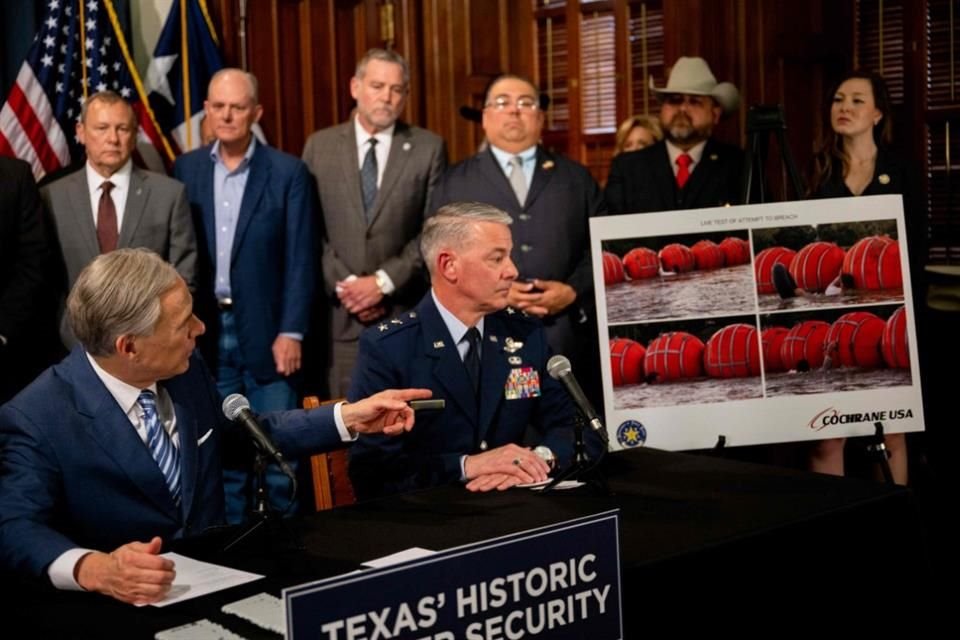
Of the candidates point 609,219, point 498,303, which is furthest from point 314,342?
point 498,303

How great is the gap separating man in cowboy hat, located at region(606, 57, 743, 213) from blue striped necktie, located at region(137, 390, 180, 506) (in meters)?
2.45

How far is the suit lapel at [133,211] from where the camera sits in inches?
166

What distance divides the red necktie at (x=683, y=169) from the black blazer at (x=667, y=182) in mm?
34

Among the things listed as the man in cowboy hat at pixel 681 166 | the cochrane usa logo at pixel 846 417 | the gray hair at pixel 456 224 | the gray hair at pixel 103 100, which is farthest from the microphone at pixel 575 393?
the gray hair at pixel 103 100

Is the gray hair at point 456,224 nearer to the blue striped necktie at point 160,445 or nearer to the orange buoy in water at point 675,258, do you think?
the orange buoy in water at point 675,258

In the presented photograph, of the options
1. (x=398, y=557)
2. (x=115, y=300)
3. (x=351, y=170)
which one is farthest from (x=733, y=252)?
(x=115, y=300)

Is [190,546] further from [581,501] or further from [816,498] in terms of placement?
[816,498]

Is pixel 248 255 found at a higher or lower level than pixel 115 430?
higher

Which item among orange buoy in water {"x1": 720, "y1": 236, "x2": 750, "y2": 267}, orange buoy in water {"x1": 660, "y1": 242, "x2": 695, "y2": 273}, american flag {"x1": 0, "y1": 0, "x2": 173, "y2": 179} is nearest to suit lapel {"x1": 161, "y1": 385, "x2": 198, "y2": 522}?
orange buoy in water {"x1": 660, "y1": 242, "x2": 695, "y2": 273}

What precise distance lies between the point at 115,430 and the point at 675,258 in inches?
75.2

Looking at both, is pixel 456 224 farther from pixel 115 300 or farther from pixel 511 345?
pixel 115 300

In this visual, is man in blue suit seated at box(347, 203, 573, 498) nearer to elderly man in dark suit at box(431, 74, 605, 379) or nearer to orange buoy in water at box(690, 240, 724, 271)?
orange buoy in water at box(690, 240, 724, 271)

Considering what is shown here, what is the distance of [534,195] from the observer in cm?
436

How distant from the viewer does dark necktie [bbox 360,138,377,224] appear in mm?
4535
